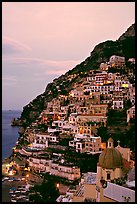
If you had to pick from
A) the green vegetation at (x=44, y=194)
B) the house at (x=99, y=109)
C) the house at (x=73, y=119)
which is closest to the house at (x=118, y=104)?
the house at (x=99, y=109)

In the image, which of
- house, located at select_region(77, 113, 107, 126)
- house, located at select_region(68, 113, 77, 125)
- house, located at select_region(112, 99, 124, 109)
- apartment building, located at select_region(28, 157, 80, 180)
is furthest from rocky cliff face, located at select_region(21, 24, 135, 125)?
apartment building, located at select_region(28, 157, 80, 180)

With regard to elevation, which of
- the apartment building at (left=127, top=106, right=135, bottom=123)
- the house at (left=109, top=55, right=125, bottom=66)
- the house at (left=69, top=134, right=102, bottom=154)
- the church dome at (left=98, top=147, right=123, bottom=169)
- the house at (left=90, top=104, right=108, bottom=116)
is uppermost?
the house at (left=109, top=55, right=125, bottom=66)

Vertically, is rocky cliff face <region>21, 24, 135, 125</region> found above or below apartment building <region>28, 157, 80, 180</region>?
above

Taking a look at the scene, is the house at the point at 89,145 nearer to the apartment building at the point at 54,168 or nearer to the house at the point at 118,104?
the apartment building at the point at 54,168

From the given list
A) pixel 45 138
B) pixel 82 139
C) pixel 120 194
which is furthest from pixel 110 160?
pixel 45 138

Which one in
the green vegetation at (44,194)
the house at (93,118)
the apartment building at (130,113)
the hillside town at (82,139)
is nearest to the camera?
the hillside town at (82,139)

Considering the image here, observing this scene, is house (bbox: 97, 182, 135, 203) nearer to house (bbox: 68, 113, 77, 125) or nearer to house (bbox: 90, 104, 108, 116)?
house (bbox: 90, 104, 108, 116)

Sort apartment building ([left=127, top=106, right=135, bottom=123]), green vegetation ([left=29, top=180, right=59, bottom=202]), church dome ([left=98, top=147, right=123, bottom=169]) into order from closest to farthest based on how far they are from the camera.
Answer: church dome ([left=98, top=147, right=123, bottom=169])
green vegetation ([left=29, top=180, right=59, bottom=202])
apartment building ([left=127, top=106, right=135, bottom=123])
